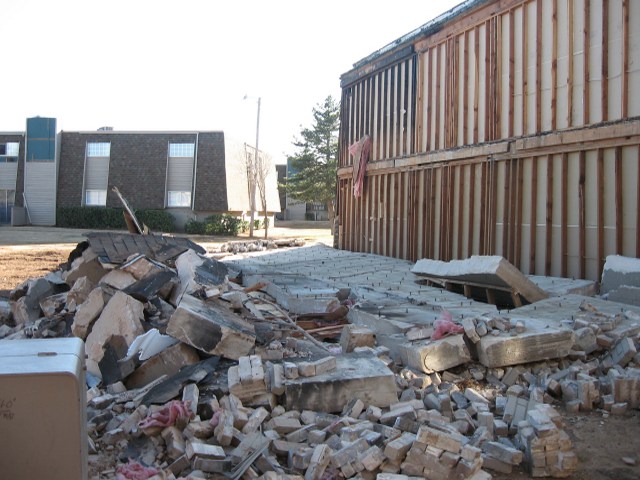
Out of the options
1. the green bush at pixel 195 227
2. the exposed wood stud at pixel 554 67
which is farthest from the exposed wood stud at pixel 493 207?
the green bush at pixel 195 227

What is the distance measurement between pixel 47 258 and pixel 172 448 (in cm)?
1924

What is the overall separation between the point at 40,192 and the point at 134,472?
4080cm

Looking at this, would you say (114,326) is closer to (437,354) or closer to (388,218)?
(437,354)

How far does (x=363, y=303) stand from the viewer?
8.85m

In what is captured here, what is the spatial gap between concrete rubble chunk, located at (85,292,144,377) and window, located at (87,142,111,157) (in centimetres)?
3518

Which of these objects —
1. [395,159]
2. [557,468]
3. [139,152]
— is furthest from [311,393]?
[139,152]

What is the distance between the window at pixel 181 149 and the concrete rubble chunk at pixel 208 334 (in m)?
33.5

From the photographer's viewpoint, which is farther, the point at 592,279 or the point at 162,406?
the point at 592,279

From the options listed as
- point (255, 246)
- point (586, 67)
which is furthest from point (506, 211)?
point (255, 246)

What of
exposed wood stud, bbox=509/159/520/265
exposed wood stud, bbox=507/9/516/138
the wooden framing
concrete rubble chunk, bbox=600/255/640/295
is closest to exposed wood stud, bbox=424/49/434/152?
the wooden framing

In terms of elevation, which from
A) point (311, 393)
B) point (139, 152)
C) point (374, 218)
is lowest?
point (311, 393)

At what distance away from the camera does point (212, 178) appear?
3747 centimetres

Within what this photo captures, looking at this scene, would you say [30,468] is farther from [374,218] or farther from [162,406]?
[374,218]

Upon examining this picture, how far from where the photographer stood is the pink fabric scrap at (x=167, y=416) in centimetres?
470
